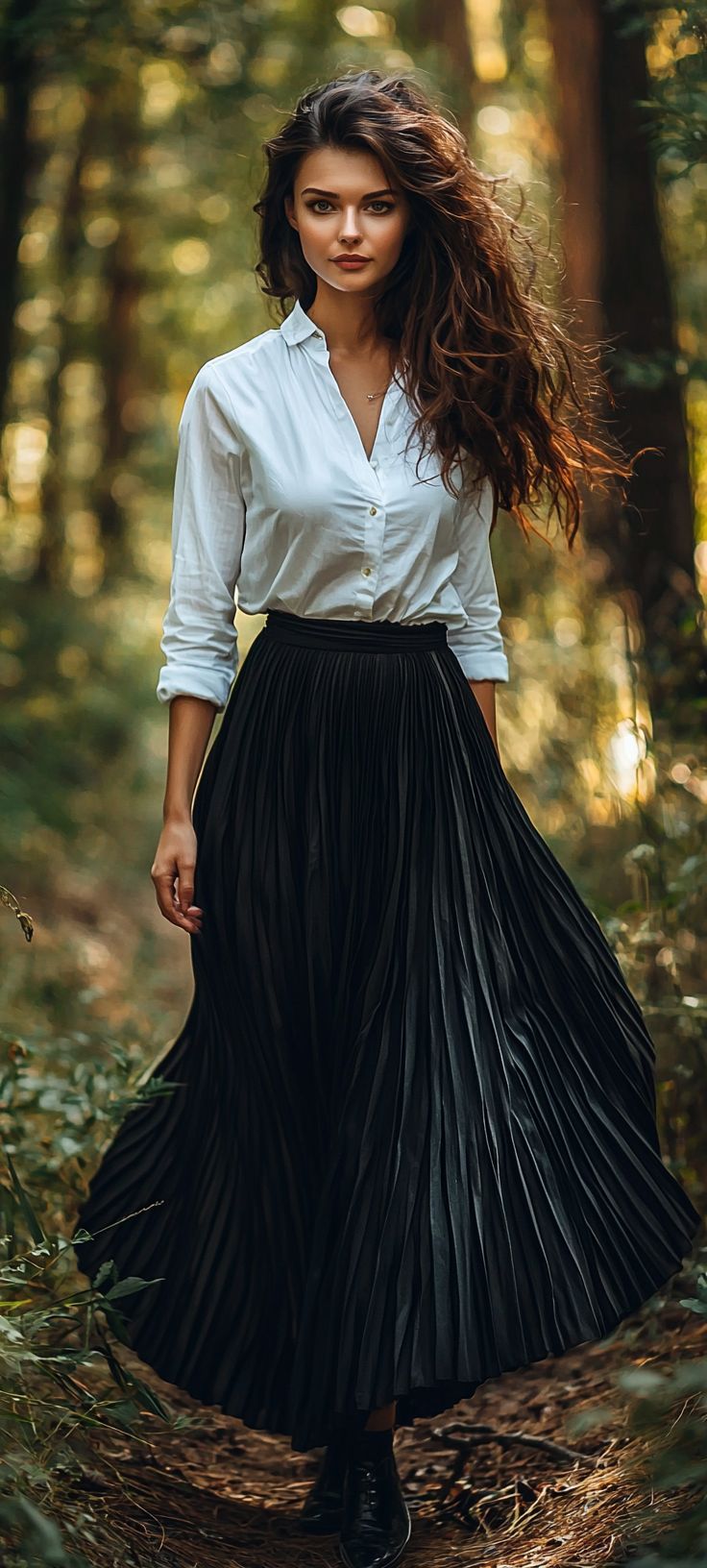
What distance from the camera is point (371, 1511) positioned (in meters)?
2.17

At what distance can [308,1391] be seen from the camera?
2.06 metres

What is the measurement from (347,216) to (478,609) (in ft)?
2.35

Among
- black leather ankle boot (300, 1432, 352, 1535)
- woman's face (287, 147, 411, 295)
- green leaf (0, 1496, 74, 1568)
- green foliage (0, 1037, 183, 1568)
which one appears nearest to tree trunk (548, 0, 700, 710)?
woman's face (287, 147, 411, 295)

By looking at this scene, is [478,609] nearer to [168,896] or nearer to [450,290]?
→ [450,290]

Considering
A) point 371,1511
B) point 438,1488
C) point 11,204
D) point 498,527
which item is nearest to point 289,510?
point 371,1511

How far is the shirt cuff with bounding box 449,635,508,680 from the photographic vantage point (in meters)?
2.55

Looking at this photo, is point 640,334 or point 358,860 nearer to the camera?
point 358,860

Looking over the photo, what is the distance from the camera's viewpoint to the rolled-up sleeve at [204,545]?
227cm

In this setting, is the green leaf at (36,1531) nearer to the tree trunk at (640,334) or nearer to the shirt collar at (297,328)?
the shirt collar at (297,328)

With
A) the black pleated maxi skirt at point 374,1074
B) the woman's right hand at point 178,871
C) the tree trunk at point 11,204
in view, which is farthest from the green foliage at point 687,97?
the tree trunk at point 11,204

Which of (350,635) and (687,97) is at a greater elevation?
(687,97)

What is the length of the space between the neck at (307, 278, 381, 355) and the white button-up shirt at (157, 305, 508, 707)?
38 millimetres

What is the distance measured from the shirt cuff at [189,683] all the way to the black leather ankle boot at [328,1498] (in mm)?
1248

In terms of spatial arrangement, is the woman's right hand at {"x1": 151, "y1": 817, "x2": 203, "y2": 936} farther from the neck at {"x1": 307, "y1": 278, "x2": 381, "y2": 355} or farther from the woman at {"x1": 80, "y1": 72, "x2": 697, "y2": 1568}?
the neck at {"x1": 307, "y1": 278, "x2": 381, "y2": 355}
